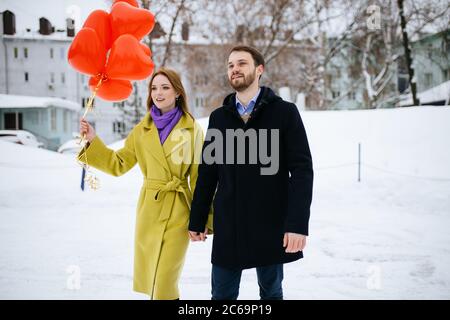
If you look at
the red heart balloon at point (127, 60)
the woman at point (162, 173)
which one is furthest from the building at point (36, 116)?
the woman at point (162, 173)

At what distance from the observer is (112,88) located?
330 centimetres

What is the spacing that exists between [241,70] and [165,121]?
78 cm

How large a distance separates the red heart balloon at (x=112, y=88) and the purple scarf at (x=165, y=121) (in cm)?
37

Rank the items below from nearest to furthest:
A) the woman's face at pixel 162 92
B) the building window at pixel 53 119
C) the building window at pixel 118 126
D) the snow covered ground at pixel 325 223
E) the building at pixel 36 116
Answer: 1. the woman's face at pixel 162 92
2. the snow covered ground at pixel 325 223
3. the building at pixel 36 116
4. the building window at pixel 53 119
5. the building window at pixel 118 126

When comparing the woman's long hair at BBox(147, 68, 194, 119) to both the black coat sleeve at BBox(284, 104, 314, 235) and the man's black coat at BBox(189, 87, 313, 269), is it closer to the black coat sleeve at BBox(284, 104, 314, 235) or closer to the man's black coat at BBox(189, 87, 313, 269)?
the man's black coat at BBox(189, 87, 313, 269)

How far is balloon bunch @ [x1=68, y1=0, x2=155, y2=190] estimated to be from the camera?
3086 mm

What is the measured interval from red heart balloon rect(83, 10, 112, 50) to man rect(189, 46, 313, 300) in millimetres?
1146

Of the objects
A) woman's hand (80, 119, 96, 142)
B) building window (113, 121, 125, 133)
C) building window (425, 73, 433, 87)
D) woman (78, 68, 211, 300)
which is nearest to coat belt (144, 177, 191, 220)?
woman (78, 68, 211, 300)

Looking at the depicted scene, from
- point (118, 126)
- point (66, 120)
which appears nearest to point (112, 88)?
point (66, 120)

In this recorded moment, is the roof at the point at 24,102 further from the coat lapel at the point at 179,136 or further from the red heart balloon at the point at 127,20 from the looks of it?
the coat lapel at the point at 179,136

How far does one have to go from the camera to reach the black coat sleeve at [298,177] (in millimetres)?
2459

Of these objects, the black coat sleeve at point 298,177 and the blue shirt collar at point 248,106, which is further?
the blue shirt collar at point 248,106
